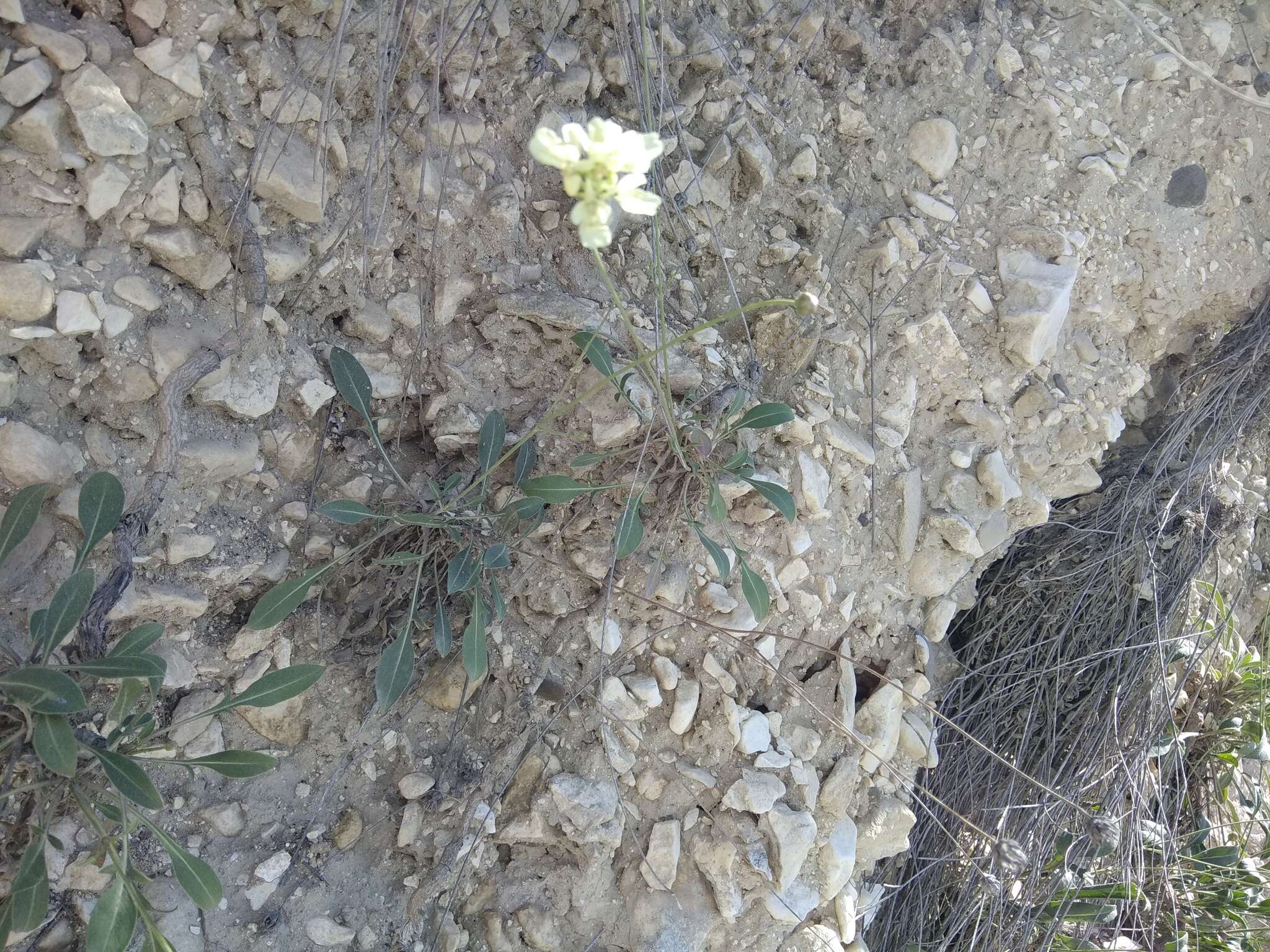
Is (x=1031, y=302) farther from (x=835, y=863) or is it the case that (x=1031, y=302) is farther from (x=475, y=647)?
(x=475, y=647)

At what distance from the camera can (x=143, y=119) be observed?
146cm

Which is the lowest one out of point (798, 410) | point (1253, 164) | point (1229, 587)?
point (1229, 587)

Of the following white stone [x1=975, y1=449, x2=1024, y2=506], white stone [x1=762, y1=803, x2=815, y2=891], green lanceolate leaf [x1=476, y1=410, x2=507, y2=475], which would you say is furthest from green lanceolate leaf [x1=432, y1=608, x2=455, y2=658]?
white stone [x1=975, y1=449, x2=1024, y2=506]

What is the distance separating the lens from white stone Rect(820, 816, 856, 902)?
1891 millimetres

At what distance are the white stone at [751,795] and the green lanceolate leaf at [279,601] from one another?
86cm

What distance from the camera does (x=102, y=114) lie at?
142 cm

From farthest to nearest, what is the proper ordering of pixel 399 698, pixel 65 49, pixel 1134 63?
pixel 1134 63 < pixel 399 698 < pixel 65 49

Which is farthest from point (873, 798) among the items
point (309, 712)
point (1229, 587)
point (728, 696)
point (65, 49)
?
point (65, 49)

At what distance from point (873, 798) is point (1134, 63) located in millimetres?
1835

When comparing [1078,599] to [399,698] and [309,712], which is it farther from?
[309,712]

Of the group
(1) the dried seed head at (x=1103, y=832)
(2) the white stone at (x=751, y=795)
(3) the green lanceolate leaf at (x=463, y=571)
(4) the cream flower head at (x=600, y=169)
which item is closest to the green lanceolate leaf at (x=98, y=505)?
(3) the green lanceolate leaf at (x=463, y=571)

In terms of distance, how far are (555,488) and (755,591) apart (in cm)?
41

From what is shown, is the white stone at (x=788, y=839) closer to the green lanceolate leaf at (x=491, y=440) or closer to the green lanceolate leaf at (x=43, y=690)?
the green lanceolate leaf at (x=491, y=440)

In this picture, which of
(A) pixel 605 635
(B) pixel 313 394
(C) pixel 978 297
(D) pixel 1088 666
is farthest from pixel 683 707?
(D) pixel 1088 666
